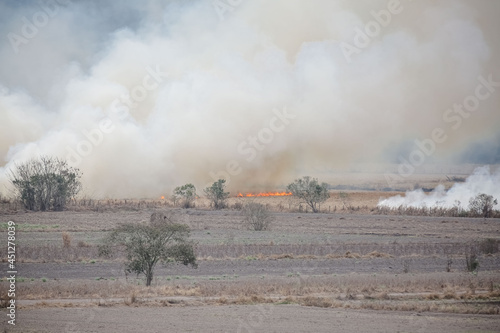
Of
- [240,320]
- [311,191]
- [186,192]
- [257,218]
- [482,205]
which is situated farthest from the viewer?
[311,191]

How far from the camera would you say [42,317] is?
21922mm

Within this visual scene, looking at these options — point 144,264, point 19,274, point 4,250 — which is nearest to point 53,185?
point 4,250

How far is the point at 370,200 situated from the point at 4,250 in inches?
4128

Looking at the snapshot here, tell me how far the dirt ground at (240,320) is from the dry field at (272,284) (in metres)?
0.04

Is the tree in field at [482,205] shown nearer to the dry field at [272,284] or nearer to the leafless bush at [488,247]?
the dry field at [272,284]

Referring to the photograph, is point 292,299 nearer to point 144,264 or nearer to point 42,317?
point 144,264

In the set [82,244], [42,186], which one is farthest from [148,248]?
[42,186]

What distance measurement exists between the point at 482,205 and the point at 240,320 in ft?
266

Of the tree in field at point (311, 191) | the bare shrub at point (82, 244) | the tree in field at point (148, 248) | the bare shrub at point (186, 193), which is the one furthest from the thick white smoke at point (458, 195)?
the tree in field at point (148, 248)

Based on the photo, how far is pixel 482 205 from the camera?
9225 centimetres

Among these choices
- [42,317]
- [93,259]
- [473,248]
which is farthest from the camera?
[473,248]

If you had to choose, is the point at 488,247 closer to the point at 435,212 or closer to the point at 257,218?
the point at 257,218

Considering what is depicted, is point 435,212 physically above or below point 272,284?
above

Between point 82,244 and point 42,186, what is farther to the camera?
point 42,186
